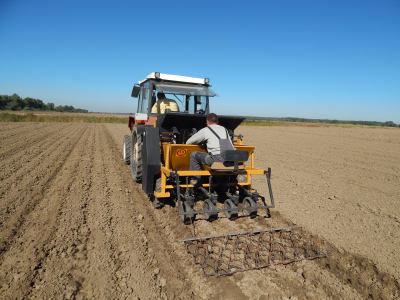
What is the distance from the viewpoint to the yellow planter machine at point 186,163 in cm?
471

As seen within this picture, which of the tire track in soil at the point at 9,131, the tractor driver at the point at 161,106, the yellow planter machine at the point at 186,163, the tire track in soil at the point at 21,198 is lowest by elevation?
the tire track in soil at the point at 9,131

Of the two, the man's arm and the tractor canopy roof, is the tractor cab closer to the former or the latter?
the tractor canopy roof

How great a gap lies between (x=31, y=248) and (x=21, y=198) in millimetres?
Answer: 2128

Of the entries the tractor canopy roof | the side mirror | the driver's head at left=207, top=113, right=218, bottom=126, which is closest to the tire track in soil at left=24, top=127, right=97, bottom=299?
the driver's head at left=207, top=113, right=218, bottom=126

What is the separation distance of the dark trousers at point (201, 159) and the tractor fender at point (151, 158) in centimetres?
54

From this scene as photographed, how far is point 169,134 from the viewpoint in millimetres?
5492

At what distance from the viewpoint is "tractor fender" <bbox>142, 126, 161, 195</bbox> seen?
495 cm

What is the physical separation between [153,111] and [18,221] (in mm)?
3241

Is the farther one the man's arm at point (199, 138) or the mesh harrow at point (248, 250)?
the man's arm at point (199, 138)

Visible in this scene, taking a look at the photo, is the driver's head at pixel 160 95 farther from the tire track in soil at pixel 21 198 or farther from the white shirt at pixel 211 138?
the tire track in soil at pixel 21 198

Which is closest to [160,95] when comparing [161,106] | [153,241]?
[161,106]

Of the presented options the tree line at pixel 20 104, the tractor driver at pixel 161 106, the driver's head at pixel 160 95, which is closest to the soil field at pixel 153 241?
the tractor driver at pixel 161 106

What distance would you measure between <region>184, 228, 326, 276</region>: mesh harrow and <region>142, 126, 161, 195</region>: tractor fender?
54.3 inches

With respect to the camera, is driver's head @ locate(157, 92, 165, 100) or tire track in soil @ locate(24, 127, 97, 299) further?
driver's head @ locate(157, 92, 165, 100)
